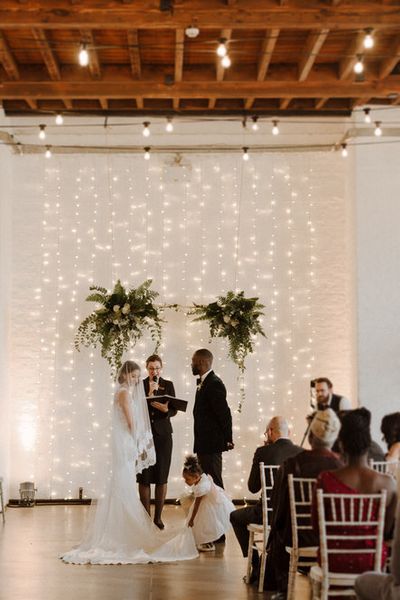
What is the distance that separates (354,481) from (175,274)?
6.88 m

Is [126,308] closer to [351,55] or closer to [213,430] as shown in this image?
[213,430]

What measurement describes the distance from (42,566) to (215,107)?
19.3 ft

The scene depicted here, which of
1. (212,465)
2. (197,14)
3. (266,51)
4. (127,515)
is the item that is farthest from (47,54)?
(127,515)

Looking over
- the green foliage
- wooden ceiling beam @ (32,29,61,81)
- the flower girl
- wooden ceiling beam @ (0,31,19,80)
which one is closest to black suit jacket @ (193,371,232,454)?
the flower girl

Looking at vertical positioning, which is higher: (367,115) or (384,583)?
(367,115)

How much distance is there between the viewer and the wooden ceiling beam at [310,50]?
829 centimetres

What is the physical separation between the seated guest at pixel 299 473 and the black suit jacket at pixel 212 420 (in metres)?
2.88

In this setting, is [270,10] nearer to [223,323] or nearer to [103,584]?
[223,323]

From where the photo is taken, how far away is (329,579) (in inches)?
176

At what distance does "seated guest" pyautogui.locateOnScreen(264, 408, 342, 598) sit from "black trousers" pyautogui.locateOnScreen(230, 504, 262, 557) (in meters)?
0.76

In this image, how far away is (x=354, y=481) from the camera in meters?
Answer: 4.50

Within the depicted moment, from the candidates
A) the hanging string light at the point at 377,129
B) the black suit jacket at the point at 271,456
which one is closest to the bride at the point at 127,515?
the black suit jacket at the point at 271,456

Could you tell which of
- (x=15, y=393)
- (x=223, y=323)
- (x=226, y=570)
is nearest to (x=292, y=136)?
(x=223, y=323)

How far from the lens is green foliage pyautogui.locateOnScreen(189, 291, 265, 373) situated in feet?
33.9
